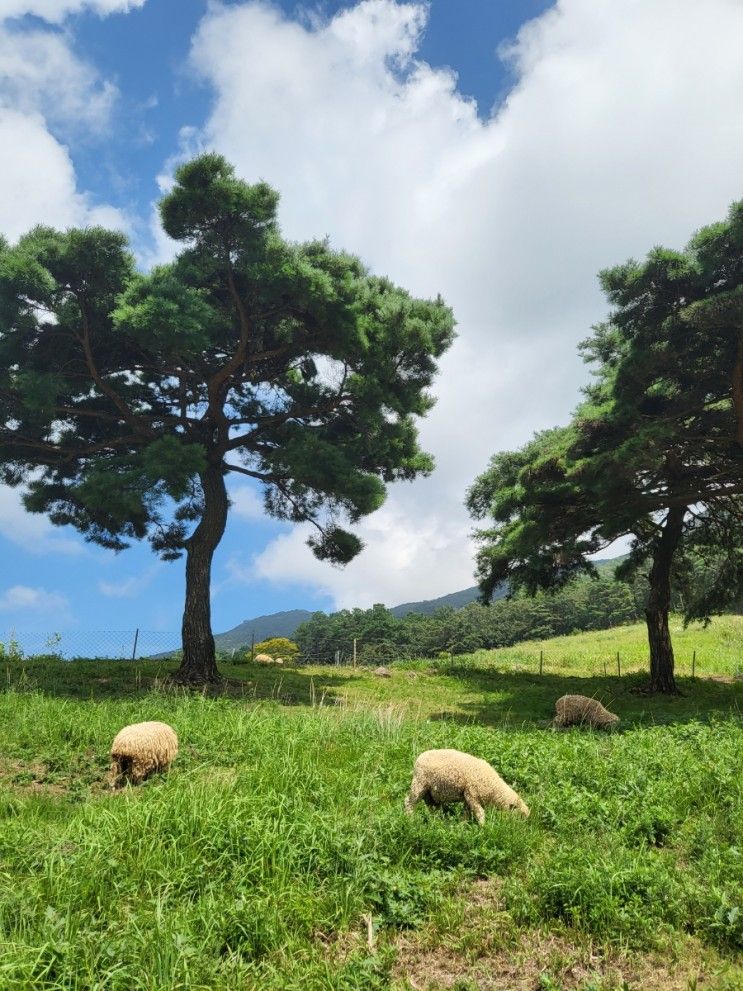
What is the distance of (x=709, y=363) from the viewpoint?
15000 millimetres

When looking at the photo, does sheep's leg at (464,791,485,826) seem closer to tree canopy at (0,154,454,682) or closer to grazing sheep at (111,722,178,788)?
grazing sheep at (111,722,178,788)

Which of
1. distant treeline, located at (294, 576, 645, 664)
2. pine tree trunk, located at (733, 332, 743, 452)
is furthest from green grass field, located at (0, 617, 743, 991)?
distant treeline, located at (294, 576, 645, 664)

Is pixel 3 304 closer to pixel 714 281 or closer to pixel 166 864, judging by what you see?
pixel 166 864

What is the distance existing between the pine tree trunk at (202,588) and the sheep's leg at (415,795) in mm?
12117

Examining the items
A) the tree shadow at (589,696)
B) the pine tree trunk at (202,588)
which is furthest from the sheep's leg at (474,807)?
the pine tree trunk at (202,588)

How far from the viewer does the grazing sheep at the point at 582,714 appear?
11711 mm

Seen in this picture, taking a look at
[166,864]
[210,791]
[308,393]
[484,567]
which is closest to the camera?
[166,864]

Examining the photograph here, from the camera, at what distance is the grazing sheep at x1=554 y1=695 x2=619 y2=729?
38.4 feet

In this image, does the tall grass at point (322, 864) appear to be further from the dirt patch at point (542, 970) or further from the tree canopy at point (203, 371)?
the tree canopy at point (203, 371)

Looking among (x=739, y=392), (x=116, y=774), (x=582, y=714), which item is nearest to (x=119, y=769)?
(x=116, y=774)

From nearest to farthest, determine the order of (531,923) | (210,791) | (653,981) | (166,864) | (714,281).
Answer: (653,981)
(531,923)
(166,864)
(210,791)
(714,281)

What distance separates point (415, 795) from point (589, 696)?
14.1m

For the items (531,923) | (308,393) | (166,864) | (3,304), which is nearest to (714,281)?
(308,393)

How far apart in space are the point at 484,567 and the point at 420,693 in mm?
7505
